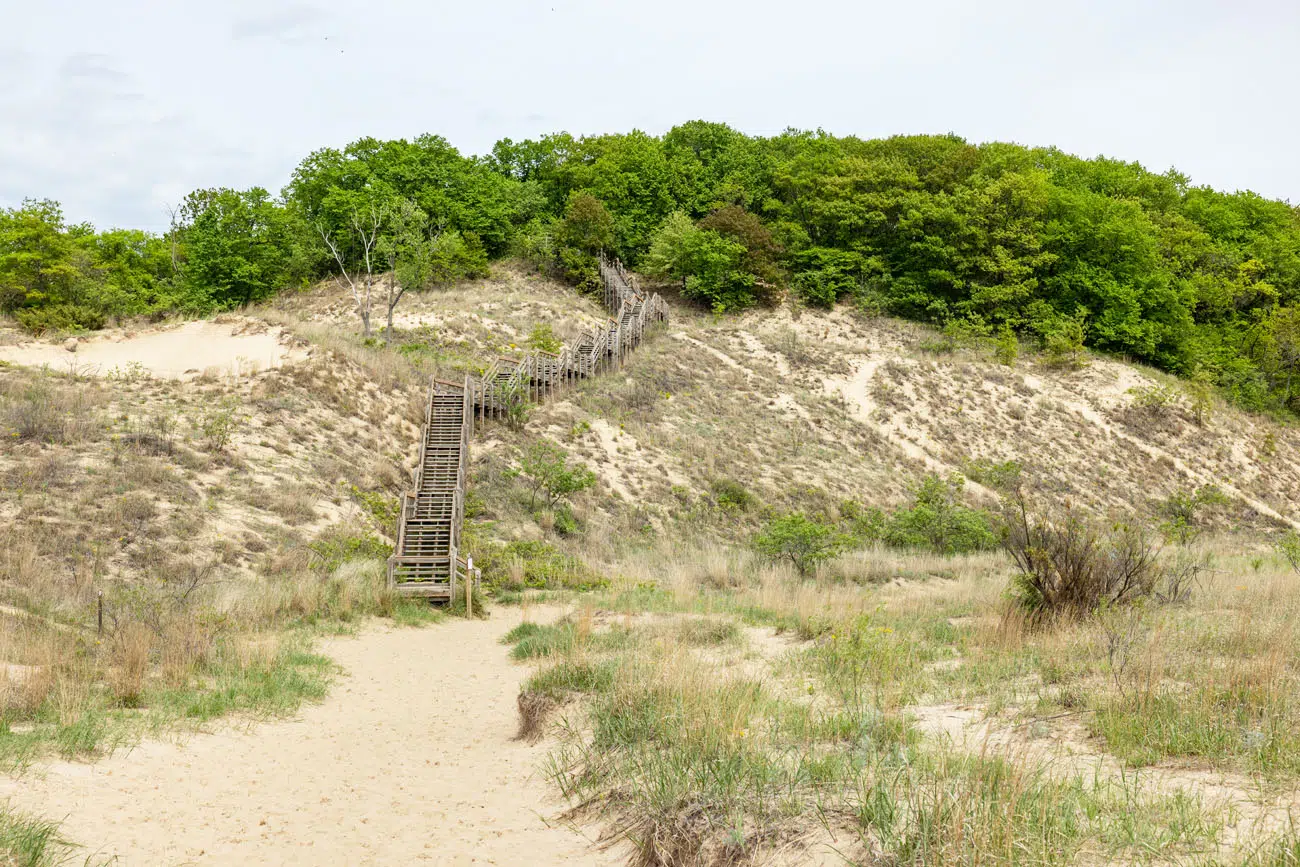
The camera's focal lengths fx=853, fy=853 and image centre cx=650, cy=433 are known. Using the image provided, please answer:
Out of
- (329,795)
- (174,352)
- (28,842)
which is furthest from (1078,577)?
(174,352)

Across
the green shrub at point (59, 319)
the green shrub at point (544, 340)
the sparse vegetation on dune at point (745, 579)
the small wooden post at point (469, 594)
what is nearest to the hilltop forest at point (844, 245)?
the sparse vegetation on dune at point (745, 579)

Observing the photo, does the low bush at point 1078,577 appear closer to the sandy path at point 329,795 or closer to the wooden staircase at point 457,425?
the sandy path at point 329,795

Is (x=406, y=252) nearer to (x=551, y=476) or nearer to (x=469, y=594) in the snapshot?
(x=551, y=476)

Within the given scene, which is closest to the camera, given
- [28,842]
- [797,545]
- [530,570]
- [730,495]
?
[28,842]

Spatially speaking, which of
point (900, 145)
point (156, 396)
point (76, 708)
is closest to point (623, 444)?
point (156, 396)

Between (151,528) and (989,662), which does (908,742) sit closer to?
(989,662)

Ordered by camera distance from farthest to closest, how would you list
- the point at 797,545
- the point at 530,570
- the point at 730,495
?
1. the point at 730,495
2. the point at 797,545
3. the point at 530,570

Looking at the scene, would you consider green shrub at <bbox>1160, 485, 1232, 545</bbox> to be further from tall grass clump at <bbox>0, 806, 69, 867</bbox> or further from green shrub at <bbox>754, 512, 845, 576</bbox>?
tall grass clump at <bbox>0, 806, 69, 867</bbox>

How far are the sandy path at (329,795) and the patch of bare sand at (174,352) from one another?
21798 mm

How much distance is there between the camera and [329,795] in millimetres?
7992

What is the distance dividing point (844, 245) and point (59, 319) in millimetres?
42145

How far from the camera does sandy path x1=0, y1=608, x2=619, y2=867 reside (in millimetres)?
6578

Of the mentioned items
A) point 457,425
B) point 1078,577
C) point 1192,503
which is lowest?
point 1192,503

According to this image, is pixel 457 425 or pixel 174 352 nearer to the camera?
pixel 457 425
